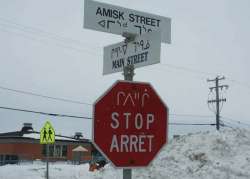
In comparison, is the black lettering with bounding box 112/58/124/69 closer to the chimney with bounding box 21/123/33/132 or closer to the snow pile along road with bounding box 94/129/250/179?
the snow pile along road with bounding box 94/129/250/179

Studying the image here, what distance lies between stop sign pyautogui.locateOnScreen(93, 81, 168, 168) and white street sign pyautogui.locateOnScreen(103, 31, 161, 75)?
475mm

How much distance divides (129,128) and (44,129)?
14.9 m

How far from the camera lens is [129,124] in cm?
456

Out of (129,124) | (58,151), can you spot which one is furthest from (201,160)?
(58,151)

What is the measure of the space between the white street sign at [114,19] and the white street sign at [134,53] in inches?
7.9

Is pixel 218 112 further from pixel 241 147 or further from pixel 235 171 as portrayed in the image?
pixel 235 171

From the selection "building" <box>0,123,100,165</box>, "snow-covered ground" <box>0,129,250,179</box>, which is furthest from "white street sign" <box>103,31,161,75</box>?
"building" <box>0,123,100,165</box>

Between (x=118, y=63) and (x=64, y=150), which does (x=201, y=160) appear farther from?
(x=64, y=150)

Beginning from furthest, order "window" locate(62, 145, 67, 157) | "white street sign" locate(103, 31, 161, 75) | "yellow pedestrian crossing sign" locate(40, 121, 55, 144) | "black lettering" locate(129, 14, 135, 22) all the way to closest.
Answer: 1. "window" locate(62, 145, 67, 157)
2. "yellow pedestrian crossing sign" locate(40, 121, 55, 144)
3. "black lettering" locate(129, 14, 135, 22)
4. "white street sign" locate(103, 31, 161, 75)

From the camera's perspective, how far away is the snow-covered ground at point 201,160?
20.4m

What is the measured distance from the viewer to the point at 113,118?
178 inches

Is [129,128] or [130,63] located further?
[130,63]

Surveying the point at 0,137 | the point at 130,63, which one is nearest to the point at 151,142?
the point at 130,63

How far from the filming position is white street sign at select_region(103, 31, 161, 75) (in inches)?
200
